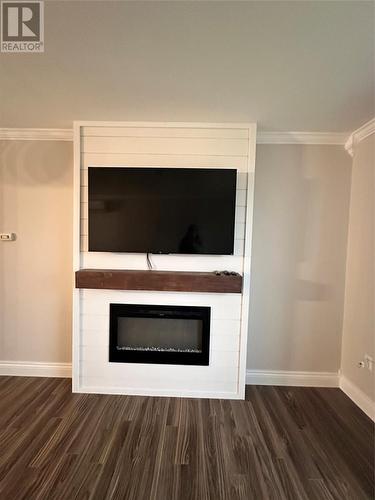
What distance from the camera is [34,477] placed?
1.71 metres

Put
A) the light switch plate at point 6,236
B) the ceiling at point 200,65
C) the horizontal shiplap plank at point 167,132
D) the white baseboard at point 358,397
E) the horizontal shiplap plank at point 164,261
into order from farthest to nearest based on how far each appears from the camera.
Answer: the light switch plate at point 6,236
the horizontal shiplap plank at point 164,261
the horizontal shiplap plank at point 167,132
the white baseboard at point 358,397
the ceiling at point 200,65

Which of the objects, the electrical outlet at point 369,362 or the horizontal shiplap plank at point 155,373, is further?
the horizontal shiplap plank at point 155,373

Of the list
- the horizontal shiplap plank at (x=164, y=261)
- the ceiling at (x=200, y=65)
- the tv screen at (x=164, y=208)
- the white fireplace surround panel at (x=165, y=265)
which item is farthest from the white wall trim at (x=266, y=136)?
the horizontal shiplap plank at (x=164, y=261)

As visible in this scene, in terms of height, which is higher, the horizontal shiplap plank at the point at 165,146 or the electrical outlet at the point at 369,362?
the horizontal shiplap plank at the point at 165,146

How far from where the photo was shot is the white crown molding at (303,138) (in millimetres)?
2711

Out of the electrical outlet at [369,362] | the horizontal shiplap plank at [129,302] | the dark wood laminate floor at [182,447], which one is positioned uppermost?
the horizontal shiplap plank at [129,302]

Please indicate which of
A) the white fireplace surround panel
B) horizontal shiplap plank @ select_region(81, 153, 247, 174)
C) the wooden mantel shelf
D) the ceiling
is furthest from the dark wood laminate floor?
the ceiling

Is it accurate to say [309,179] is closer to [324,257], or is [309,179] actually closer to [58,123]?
[324,257]

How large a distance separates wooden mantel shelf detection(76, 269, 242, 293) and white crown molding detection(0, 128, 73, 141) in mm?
1388

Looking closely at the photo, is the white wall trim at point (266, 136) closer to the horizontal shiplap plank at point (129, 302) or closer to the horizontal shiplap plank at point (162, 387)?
the horizontal shiplap plank at point (129, 302)

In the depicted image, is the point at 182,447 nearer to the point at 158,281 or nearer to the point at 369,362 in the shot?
the point at 158,281

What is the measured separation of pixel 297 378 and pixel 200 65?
9.45ft

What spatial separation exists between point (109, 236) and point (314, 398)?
7.99ft

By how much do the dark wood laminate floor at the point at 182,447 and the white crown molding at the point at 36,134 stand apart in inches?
96.2
